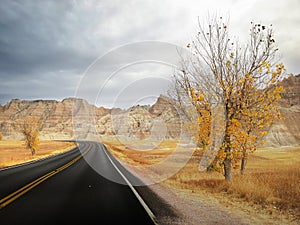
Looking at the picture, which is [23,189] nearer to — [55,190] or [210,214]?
[55,190]

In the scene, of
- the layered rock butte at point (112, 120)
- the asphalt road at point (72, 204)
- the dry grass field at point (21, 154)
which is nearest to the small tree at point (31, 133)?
the dry grass field at point (21, 154)

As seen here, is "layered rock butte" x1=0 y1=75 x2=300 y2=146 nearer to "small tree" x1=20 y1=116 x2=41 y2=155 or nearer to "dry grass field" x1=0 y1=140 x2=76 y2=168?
"dry grass field" x1=0 y1=140 x2=76 y2=168

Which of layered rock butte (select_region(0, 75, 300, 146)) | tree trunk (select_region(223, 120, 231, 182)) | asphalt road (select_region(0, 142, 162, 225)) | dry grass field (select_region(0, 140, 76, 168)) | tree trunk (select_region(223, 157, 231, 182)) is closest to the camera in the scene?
asphalt road (select_region(0, 142, 162, 225))

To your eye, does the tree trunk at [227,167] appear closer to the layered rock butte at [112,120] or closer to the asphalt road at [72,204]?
the asphalt road at [72,204]

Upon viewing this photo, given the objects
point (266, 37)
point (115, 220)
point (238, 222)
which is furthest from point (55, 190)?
point (266, 37)

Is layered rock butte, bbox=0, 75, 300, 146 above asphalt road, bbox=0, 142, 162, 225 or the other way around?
above

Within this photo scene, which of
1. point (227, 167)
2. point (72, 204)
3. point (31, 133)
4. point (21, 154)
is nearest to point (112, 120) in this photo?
point (21, 154)

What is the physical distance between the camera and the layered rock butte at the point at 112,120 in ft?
227

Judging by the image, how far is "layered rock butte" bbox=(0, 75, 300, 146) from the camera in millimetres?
69250

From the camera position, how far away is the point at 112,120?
11125 centimetres

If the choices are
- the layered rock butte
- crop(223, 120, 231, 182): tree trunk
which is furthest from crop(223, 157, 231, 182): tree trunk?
the layered rock butte

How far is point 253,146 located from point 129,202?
19.3 ft

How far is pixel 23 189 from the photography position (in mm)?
10109

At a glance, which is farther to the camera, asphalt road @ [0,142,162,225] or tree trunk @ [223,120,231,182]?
tree trunk @ [223,120,231,182]
